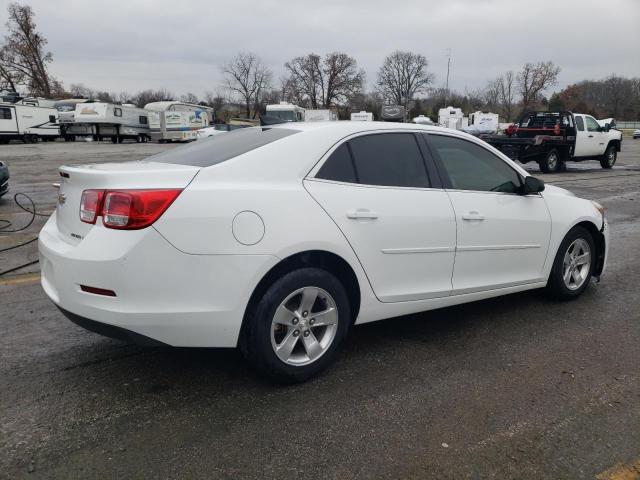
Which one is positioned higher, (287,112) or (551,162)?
(287,112)

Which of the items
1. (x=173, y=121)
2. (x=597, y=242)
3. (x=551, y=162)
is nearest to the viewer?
(x=597, y=242)

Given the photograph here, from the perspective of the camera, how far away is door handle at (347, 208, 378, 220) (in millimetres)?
3139

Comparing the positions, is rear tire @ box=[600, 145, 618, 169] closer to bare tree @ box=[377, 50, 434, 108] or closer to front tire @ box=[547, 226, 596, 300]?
front tire @ box=[547, 226, 596, 300]

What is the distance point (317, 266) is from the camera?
10.2 feet

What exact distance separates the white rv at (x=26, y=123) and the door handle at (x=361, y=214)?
3800cm

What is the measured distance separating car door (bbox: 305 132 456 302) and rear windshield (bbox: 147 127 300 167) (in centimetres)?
42

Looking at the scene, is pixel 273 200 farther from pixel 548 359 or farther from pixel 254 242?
pixel 548 359

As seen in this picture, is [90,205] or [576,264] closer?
[90,205]

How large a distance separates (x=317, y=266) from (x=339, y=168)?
641 mm

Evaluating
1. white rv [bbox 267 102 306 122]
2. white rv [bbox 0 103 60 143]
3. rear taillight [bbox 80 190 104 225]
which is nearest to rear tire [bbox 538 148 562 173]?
rear taillight [bbox 80 190 104 225]

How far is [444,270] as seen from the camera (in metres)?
3.64

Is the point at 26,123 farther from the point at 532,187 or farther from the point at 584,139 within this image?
the point at 532,187

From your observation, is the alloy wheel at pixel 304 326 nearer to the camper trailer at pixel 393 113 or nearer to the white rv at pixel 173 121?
the camper trailer at pixel 393 113

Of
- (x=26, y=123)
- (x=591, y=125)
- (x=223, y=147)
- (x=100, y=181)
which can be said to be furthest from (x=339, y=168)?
(x=26, y=123)
